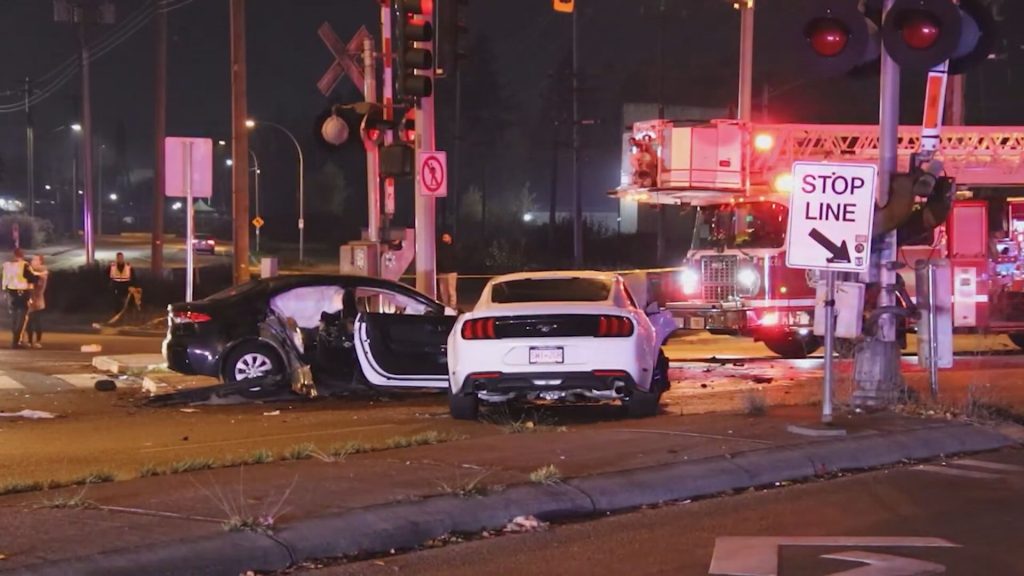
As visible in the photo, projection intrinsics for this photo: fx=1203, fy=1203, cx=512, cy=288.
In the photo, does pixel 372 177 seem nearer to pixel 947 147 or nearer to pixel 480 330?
pixel 480 330

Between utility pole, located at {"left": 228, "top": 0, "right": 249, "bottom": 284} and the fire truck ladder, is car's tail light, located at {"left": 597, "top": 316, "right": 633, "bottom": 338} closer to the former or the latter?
the fire truck ladder

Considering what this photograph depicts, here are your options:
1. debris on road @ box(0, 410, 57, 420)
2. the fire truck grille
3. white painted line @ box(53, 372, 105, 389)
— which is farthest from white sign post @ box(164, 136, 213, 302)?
the fire truck grille

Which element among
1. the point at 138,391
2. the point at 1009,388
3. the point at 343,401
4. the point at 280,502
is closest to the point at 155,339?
the point at 138,391

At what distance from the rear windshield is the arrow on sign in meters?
2.33

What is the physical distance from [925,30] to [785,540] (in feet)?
17.8

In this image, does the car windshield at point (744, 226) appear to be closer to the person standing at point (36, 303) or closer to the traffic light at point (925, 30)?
the traffic light at point (925, 30)

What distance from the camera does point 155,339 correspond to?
24516 millimetres

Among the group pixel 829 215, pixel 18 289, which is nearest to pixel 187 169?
pixel 18 289

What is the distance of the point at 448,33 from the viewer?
14.4 meters

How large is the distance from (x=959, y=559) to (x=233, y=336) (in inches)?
354

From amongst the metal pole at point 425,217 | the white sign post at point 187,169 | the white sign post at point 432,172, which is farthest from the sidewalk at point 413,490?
the white sign post at point 187,169

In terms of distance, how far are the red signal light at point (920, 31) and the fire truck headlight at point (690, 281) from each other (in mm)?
7501

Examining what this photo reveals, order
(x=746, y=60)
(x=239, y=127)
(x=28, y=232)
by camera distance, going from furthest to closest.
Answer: (x=28, y=232) < (x=746, y=60) < (x=239, y=127)

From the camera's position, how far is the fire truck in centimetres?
1712
